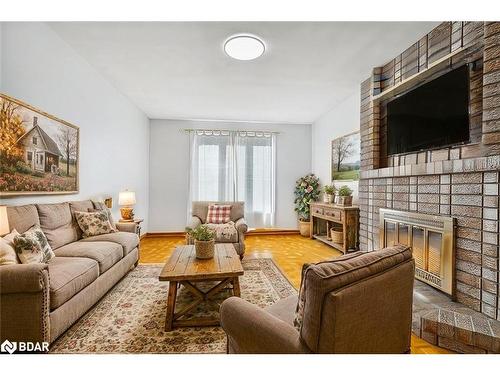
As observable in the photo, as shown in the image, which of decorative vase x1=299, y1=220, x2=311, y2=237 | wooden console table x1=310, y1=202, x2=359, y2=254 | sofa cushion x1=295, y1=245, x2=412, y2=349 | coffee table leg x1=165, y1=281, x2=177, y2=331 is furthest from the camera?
decorative vase x1=299, y1=220, x2=311, y2=237

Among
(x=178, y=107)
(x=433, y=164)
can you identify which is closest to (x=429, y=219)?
(x=433, y=164)

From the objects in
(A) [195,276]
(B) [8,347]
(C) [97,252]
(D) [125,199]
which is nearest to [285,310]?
(A) [195,276]

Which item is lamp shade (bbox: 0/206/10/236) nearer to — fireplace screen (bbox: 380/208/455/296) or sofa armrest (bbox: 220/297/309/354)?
sofa armrest (bbox: 220/297/309/354)

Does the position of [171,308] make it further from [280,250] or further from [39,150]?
[280,250]

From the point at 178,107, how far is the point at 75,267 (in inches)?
→ 141

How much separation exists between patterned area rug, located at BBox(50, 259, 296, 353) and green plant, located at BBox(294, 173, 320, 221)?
108 inches

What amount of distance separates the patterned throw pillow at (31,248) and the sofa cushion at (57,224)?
0.38 m

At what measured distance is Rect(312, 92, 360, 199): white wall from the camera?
4.17 m

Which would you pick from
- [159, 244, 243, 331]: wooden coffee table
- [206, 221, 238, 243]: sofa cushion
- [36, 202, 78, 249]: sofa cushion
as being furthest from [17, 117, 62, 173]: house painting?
[206, 221, 238, 243]: sofa cushion

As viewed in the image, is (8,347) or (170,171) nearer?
(8,347)

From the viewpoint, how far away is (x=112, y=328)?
74.9 inches

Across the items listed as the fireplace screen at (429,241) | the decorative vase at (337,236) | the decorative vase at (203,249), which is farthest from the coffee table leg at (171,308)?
the decorative vase at (337,236)

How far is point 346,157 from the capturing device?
14.5ft

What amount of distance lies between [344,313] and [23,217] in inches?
101
